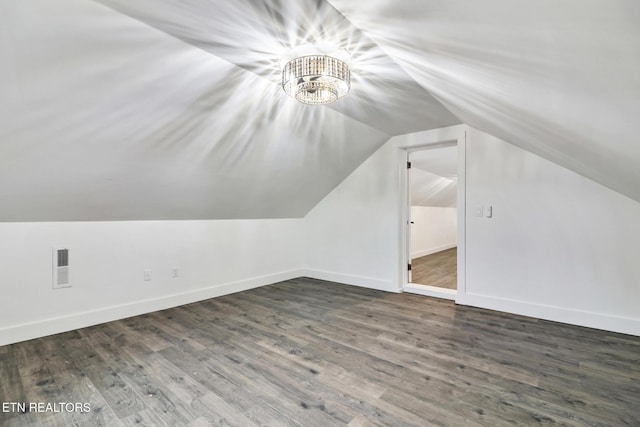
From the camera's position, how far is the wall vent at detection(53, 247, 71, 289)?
2.68m

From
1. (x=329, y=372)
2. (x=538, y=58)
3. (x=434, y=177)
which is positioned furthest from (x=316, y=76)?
(x=434, y=177)

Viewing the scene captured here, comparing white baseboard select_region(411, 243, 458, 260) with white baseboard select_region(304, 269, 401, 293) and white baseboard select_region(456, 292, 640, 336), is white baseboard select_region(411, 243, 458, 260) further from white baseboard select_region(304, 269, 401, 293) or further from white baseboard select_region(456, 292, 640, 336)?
white baseboard select_region(456, 292, 640, 336)

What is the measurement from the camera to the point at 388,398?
1.73m

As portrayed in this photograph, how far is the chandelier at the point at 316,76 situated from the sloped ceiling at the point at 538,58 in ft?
1.08

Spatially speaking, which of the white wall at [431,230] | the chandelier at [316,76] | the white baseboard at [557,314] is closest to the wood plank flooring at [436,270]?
the white wall at [431,230]

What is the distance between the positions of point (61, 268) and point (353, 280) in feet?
11.1

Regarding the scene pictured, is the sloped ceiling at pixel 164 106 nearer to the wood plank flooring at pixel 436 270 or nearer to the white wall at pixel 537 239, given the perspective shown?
the white wall at pixel 537 239

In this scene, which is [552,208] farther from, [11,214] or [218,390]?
[11,214]

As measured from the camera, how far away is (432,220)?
24.8 feet

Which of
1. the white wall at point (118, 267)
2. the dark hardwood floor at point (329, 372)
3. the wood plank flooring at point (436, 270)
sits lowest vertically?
the dark hardwood floor at point (329, 372)

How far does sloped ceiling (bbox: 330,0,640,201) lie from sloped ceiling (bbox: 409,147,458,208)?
2589 millimetres

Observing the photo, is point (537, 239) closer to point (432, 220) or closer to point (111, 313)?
point (111, 313)

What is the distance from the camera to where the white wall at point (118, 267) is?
2.52 meters

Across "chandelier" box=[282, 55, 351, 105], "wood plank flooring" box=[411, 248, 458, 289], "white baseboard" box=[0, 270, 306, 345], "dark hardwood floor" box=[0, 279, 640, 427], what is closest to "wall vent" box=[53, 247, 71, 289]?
"white baseboard" box=[0, 270, 306, 345]
